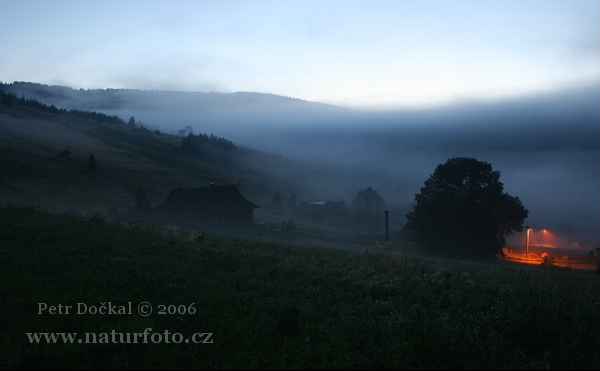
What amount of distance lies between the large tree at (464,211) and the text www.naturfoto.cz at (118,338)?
24898 mm

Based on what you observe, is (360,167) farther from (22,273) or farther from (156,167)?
(22,273)

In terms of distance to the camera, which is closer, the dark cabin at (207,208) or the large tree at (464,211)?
the large tree at (464,211)

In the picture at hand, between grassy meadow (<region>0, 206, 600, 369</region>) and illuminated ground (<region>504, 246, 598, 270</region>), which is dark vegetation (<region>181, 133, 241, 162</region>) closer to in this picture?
illuminated ground (<region>504, 246, 598, 270</region>)

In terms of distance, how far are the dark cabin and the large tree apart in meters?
16.4

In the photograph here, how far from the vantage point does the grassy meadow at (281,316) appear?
13.8 ft

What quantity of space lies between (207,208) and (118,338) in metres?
30.2

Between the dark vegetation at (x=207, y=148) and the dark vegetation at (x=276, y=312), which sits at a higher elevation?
the dark vegetation at (x=207, y=148)

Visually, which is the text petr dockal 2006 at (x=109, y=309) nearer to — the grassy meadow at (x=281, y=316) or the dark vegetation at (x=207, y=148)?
the grassy meadow at (x=281, y=316)

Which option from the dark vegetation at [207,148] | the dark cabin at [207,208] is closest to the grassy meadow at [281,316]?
the dark cabin at [207,208]

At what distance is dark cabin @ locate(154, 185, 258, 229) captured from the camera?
3253cm

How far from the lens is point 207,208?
1345 inches

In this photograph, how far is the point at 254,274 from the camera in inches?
284

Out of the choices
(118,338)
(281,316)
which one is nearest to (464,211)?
(281,316)

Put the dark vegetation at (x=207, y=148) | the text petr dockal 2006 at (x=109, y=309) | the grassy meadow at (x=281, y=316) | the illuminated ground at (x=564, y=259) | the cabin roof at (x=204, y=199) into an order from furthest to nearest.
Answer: the dark vegetation at (x=207, y=148), the cabin roof at (x=204, y=199), the illuminated ground at (x=564, y=259), the text petr dockal 2006 at (x=109, y=309), the grassy meadow at (x=281, y=316)
